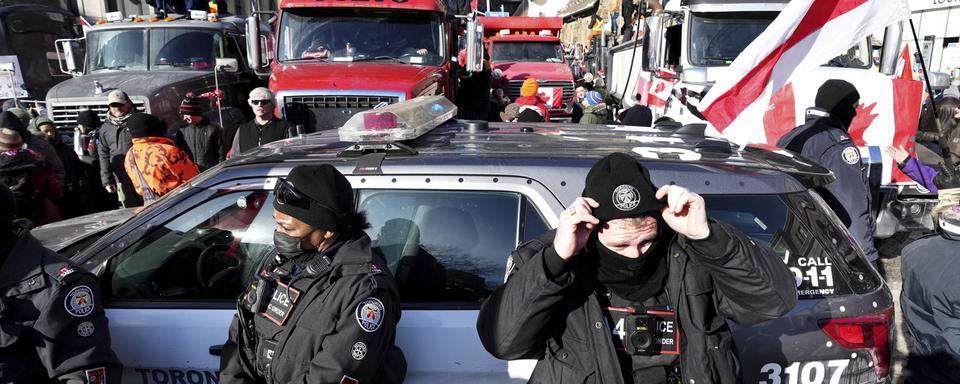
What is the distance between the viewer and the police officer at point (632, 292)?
1.56m

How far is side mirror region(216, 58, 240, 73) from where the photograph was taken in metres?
8.74

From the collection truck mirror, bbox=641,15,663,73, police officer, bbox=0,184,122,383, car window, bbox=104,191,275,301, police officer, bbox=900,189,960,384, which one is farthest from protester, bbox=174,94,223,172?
police officer, bbox=900,189,960,384

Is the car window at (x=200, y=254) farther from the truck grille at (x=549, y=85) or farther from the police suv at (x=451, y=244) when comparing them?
the truck grille at (x=549, y=85)

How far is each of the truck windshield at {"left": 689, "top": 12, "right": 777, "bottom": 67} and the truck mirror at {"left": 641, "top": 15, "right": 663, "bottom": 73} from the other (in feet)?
1.74

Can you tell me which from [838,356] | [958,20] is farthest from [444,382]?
[958,20]

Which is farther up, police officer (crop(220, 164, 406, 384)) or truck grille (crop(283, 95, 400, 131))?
truck grille (crop(283, 95, 400, 131))

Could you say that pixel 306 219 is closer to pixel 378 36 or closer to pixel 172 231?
pixel 172 231

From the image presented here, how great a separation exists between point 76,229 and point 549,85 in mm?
12904

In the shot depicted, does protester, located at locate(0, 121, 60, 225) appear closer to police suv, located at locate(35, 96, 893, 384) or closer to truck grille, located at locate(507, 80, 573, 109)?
police suv, located at locate(35, 96, 893, 384)

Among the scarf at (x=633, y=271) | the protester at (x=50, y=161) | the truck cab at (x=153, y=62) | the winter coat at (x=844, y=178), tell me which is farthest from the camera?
the truck cab at (x=153, y=62)

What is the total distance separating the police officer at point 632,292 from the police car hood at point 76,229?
2.46 metres

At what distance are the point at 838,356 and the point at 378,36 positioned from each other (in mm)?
6868

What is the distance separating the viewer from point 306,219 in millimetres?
1979

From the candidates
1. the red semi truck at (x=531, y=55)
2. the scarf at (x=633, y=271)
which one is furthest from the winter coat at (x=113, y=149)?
the red semi truck at (x=531, y=55)
